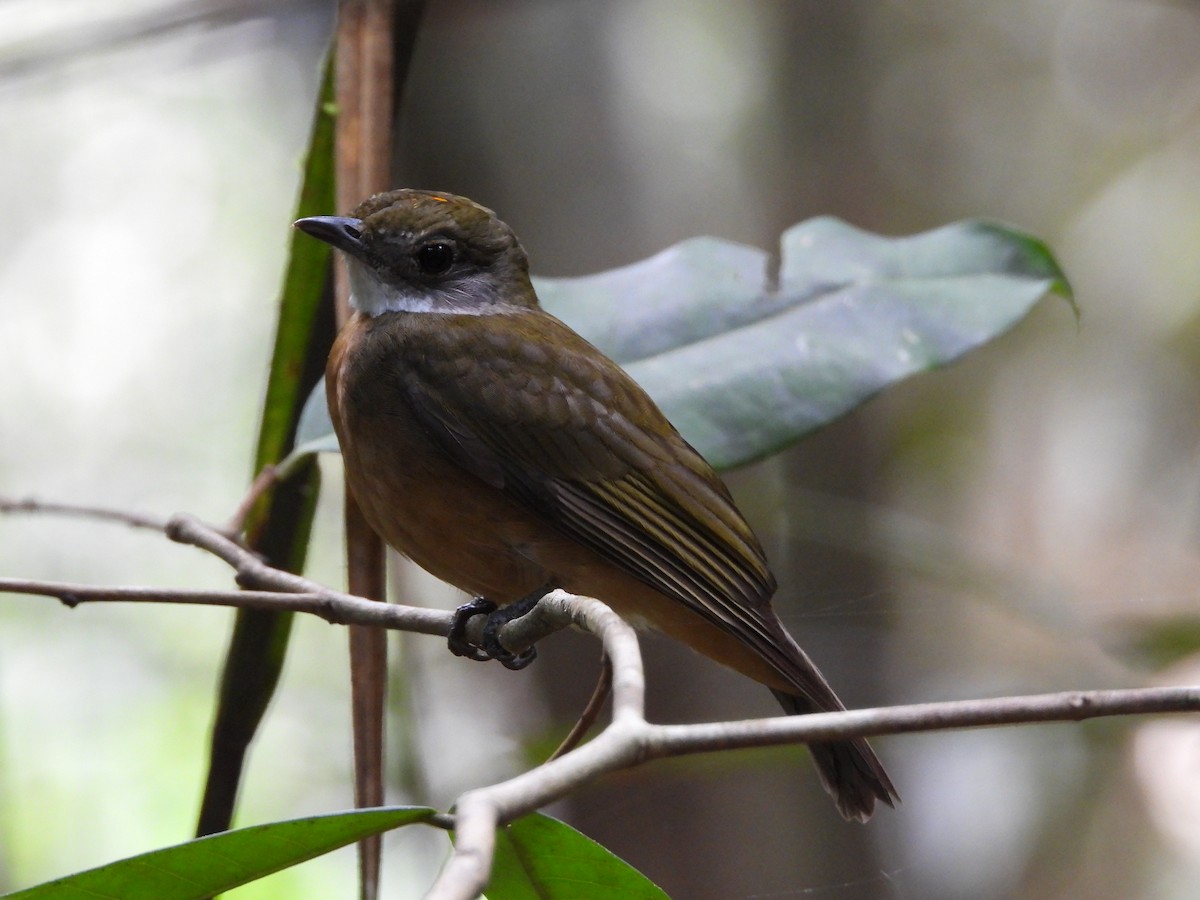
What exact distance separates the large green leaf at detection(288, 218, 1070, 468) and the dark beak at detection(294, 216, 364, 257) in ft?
0.93

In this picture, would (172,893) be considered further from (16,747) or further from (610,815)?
(16,747)

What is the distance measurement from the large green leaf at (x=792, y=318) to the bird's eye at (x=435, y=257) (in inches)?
9.5

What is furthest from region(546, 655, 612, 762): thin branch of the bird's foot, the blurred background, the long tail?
Result: the blurred background

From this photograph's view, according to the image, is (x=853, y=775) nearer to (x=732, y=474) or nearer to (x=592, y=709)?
(x=592, y=709)

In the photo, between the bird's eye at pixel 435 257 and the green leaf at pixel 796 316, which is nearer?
the green leaf at pixel 796 316

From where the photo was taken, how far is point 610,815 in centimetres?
424

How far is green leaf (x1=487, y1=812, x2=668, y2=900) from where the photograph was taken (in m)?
1.32

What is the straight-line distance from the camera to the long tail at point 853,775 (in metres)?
2.11

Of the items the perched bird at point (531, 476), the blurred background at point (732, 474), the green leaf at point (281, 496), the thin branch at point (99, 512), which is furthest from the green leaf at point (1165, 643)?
the thin branch at point (99, 512)

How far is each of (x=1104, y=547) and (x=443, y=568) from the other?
16.6ft

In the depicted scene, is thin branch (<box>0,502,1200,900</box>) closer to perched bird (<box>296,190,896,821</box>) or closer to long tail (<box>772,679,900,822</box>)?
perched bird (<box>296,190,896,821</box>)

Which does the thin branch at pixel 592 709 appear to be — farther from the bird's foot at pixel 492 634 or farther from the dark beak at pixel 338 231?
the dark beak at pixel 338 231

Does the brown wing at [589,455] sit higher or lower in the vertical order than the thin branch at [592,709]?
higher

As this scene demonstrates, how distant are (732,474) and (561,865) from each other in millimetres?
4139
